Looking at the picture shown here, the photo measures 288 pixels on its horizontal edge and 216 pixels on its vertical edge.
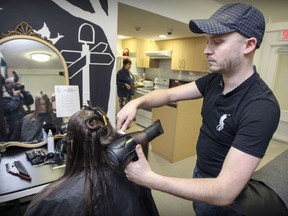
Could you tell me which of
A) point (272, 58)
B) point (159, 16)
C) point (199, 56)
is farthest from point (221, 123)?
point (272, 58)

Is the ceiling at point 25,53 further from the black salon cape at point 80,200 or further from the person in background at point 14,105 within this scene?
the black salon cape at point 80,200

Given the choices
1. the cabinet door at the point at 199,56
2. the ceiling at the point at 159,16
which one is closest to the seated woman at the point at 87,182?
the ceiling at the point at 159,16

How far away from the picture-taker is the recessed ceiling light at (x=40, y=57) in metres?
1.38

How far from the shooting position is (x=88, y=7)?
59.5 inches

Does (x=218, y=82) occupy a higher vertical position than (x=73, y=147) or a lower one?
higher

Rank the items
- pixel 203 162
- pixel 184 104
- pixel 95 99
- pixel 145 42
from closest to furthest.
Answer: pixel 203 162 → pixel 95 99 → pixel 184 104 → pixel 145 42

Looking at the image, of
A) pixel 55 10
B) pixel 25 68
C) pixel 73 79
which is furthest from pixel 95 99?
pixel 55 10

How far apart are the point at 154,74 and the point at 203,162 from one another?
4.34 meters

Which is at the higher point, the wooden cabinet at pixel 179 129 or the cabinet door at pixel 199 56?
the cabinet door at pixel 199 56

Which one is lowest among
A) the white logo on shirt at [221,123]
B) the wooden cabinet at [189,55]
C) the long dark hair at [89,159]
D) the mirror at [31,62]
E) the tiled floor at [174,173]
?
the tiled floor at [174,173]

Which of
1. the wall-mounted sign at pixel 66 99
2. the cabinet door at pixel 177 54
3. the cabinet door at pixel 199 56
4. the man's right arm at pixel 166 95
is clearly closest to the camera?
the man's right arm at pixel 166 95

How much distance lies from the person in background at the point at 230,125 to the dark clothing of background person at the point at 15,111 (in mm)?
891

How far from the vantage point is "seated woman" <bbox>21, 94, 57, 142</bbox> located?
142 centimetres

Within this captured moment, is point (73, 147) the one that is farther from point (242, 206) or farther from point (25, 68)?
point (25, 68)
